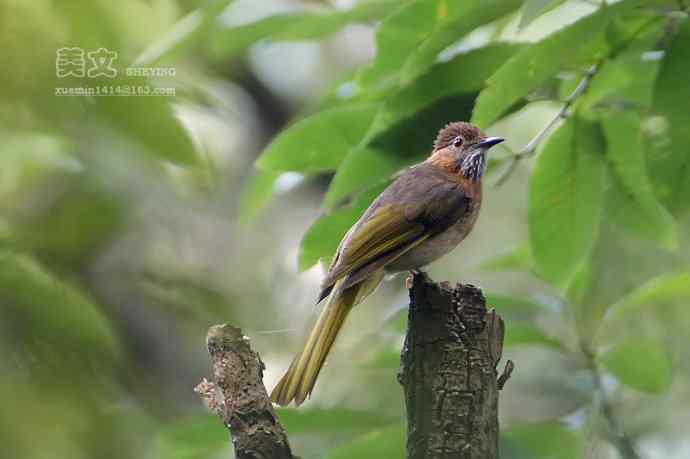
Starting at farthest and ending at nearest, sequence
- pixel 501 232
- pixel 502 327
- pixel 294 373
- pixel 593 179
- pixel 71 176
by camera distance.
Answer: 1. pixel 501 232
2. pixel 593 179
3. pixel 294 373
4. pixel 502 327
5. pixel 71 176

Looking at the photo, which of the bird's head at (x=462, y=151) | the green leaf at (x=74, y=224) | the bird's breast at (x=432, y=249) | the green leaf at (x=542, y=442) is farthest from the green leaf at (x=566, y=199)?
the green leaf at (x=74, y=224)

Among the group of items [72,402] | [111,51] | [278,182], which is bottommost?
[72,402]

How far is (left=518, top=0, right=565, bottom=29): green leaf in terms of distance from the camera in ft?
9.33

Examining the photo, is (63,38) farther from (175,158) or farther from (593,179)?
(593,179)

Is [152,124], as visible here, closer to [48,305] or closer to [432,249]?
[48,305]

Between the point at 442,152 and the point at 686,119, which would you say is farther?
the point at 442,152

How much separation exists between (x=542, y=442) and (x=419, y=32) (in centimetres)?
165

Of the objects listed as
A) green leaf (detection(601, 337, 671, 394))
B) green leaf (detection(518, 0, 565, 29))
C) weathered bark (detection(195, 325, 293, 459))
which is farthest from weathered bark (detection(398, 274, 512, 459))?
green leaf (detection(601, 337, 671, 394))

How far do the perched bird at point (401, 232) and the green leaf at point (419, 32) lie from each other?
19.0 inches

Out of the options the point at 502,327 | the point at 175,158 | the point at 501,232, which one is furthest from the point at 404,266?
the point at 501,232

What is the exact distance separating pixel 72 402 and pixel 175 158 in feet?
1.15

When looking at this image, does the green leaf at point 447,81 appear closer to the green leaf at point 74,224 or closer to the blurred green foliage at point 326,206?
the blurred green foliage at point 326,206

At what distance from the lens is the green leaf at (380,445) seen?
3.71 m

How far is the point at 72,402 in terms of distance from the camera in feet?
3.86
